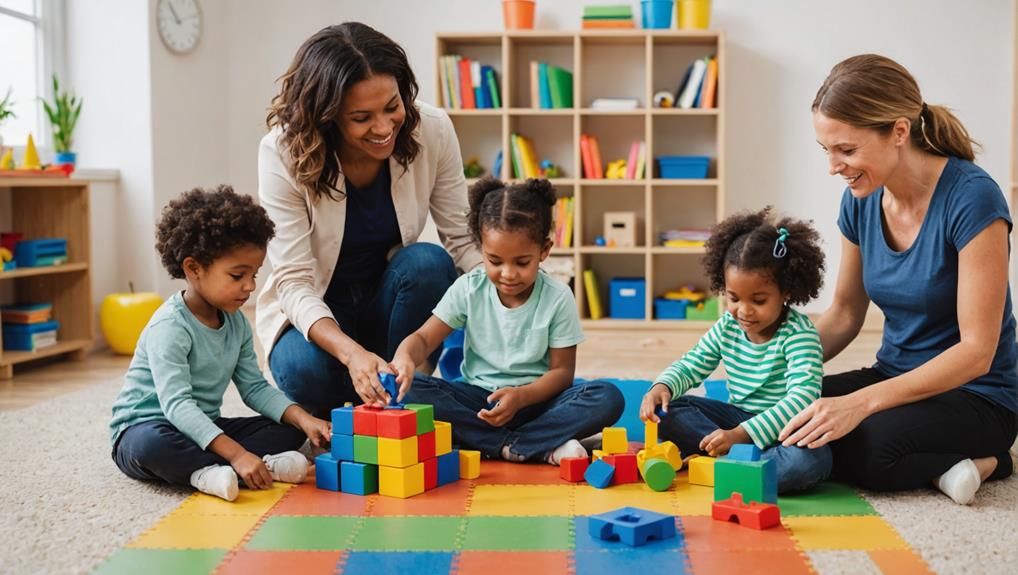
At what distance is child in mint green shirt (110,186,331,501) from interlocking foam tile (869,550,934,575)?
1056mm

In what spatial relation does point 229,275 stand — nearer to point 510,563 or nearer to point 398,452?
point 398,452

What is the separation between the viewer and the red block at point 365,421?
6.45 ft

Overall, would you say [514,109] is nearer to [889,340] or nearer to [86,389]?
[86,389]

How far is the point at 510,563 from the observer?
1.58 meters

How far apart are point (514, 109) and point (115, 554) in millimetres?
3611

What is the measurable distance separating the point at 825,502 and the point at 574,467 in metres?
0.46

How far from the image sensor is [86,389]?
10.7 feet

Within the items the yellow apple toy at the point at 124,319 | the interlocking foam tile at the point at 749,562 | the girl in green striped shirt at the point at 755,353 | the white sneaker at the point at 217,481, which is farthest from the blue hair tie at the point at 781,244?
the yellow apple toy at the point at 124,319

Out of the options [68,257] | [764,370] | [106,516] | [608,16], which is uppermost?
[608,16]

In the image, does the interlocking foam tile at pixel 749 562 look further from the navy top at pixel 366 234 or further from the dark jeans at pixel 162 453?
the navy top at pixel 366 234

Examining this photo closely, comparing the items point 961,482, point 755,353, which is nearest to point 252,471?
point 755,353

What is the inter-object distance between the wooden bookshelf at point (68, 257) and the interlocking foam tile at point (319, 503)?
2.21 m

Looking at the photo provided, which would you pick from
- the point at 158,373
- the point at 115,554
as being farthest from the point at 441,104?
the point at 115,554

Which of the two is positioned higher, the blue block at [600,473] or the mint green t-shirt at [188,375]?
the mint green t-shirt at [188,375]
